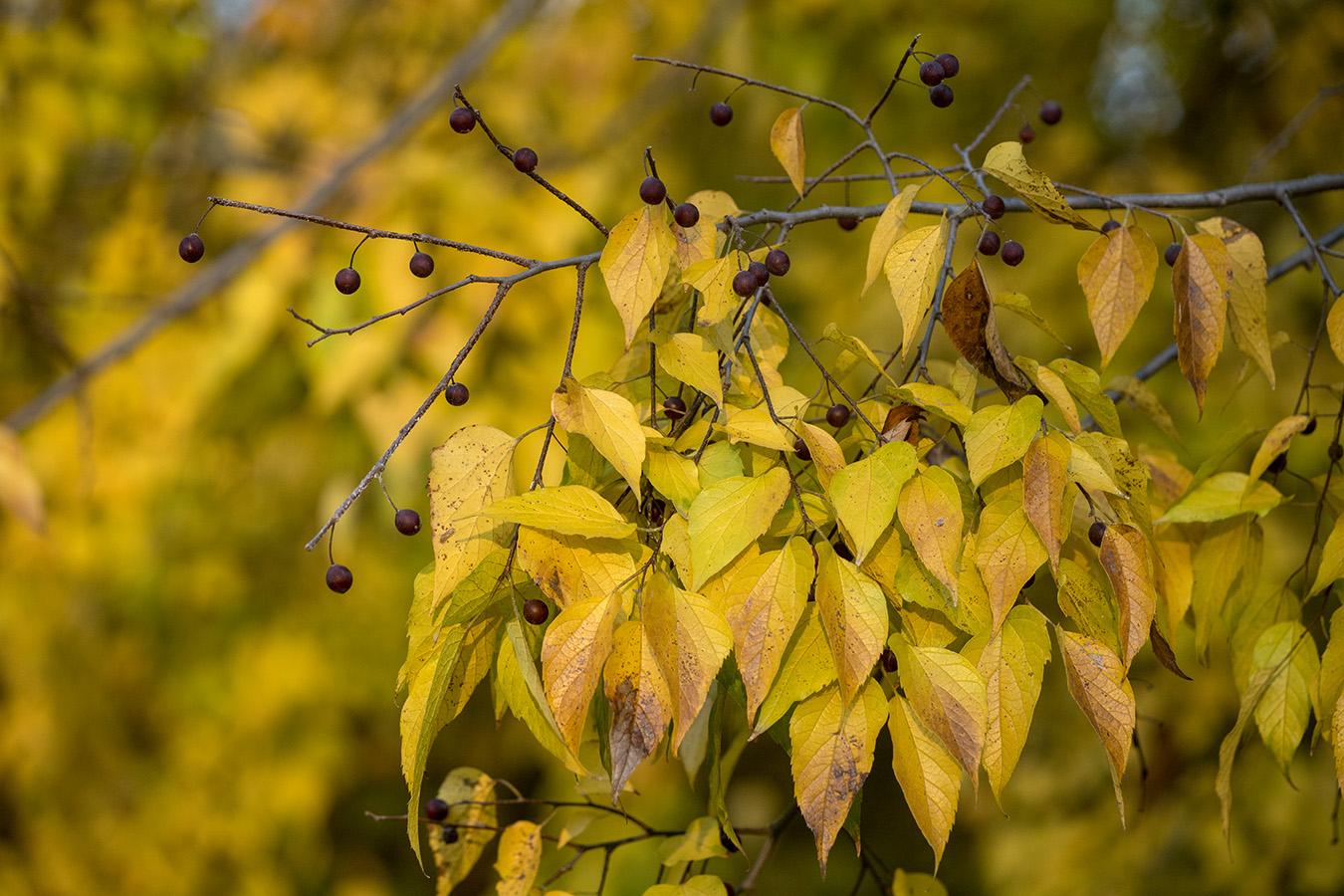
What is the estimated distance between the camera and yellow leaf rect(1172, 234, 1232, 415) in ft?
2.48

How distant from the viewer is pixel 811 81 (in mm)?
2553

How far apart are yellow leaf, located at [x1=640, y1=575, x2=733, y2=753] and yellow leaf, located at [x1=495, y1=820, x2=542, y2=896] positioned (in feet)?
1.13

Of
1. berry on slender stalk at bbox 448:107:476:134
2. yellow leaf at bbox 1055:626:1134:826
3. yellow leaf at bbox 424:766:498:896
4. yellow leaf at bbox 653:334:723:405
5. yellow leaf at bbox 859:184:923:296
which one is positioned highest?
berry on slender stalk at bbox 448:107:476:134

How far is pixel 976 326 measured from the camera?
722 mm

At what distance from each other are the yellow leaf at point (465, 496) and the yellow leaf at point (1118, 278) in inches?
17.2

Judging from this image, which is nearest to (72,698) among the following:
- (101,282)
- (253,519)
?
(253,519)

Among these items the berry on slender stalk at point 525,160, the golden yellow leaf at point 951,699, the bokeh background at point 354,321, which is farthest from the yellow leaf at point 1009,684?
the bokeh background at point 354,321

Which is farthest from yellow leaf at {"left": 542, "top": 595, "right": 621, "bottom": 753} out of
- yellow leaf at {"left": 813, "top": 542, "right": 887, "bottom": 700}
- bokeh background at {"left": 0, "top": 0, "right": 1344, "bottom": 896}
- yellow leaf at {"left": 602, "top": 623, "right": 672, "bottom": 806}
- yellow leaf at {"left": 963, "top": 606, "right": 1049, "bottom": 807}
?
bokeh background at {"left": 0, "top": 0, "right": 1344, "bottom": 896}

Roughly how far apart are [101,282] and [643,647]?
10.4ft

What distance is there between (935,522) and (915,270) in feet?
0.62

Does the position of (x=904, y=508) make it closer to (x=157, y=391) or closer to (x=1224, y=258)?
(x=1224, y=258)

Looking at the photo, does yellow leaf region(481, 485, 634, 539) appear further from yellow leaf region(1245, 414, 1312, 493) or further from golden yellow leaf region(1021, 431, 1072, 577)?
yellow leaf region(1245, 414, 1312, 493)

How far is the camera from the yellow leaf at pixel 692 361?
0.69 meters

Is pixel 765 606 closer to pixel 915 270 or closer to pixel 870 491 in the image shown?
pixel 870 491
